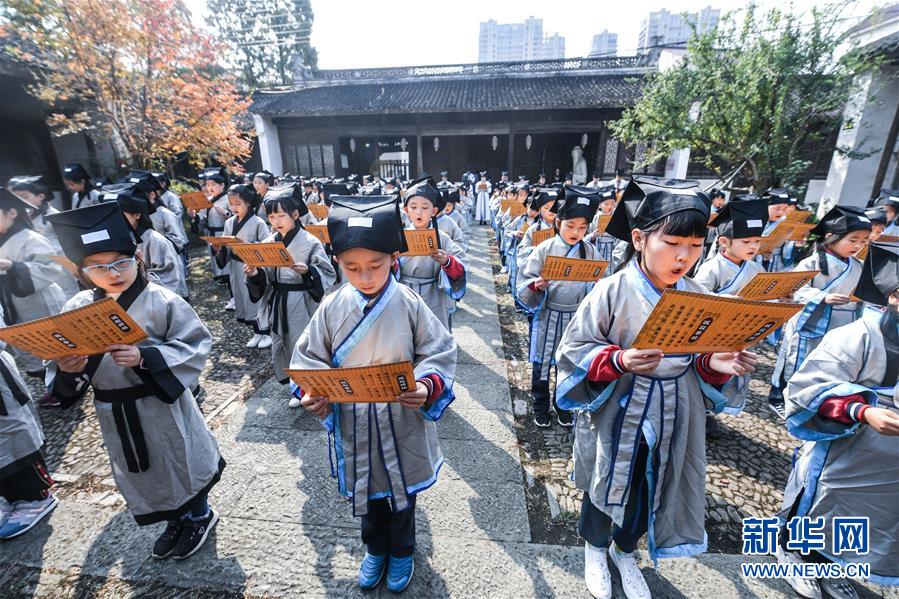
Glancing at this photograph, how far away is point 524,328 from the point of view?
24.6 feet

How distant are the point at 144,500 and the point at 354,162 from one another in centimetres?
2307

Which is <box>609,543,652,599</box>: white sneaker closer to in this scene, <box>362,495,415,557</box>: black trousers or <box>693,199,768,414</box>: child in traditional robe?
<box>362,495,415,557</box>: black trousers

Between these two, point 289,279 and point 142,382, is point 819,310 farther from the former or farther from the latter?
point 142,382

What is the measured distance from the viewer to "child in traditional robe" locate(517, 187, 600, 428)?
4.19m

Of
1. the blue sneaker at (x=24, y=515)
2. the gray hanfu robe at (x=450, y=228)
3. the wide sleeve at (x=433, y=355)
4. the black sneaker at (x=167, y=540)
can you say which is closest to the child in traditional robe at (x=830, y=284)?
the wide sleeve at (x=433, y=355)

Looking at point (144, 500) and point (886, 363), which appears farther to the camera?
point (144, 500)

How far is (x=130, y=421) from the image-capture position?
261 centimetres

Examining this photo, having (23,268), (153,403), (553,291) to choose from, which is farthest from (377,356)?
(23,268)

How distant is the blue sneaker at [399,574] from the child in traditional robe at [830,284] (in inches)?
184

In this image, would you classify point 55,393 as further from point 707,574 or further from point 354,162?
point 354,162

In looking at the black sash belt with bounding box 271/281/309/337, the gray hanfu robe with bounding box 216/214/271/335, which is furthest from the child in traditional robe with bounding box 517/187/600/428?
the gray hanfu robe with bounding box 216/214/271/335

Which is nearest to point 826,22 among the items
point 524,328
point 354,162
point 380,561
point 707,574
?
point 524,328

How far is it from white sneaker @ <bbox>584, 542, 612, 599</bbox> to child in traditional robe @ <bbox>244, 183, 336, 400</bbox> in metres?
3.28

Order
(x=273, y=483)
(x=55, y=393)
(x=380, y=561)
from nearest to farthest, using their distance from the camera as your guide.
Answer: (x=55, y=393) → (x=380, y=561) → (x=273, y=483)
